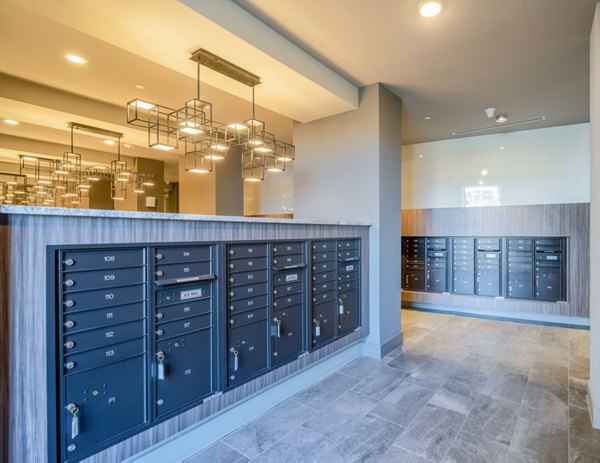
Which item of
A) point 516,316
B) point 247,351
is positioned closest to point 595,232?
point 247,351

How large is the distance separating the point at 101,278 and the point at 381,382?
2.14m

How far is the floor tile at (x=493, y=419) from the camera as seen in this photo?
1.92 m

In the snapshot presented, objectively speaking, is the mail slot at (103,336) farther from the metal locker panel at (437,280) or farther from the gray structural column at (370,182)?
the metal locker panel at (437,280)

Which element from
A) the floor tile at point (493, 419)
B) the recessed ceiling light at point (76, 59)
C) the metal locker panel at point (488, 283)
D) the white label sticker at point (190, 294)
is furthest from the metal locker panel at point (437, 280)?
the recessed ceiling light at point (76, 59)

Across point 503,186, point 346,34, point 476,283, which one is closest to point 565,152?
point 503,186

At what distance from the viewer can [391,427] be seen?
6.55 feet

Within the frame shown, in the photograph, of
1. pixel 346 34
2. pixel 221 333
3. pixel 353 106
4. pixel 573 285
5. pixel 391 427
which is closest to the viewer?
pixel 221 333

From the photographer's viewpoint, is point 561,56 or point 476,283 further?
point 476,283

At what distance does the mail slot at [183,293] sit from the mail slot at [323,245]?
100cm

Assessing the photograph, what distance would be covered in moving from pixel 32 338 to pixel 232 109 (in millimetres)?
3623

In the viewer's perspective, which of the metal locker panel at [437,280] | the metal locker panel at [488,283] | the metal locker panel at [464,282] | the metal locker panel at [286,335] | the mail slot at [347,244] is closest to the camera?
the metal locker panel at [286,335]

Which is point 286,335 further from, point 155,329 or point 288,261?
point 155,329

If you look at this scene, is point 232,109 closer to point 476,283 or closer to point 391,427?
point 391,427

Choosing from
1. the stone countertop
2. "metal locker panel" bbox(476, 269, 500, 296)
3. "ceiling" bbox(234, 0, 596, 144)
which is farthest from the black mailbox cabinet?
"metal locker panel" bbox(476, 269, 500, 296)
